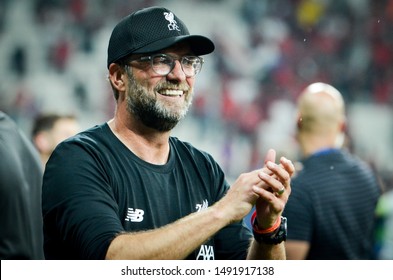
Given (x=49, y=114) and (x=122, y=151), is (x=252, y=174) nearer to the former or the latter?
(x=122, y=151)

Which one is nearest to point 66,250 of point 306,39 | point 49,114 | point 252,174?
point 252,174

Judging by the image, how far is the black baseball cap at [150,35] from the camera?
2.68 m

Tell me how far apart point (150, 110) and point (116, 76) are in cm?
23

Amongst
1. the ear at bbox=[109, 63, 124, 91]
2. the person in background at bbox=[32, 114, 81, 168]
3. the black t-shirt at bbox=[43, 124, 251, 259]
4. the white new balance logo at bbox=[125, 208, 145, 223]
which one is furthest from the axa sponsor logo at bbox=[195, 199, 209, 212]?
the person in background at bbox=[32, 114, 81, 168]

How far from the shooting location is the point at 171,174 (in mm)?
2705

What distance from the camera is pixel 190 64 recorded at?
2.72m

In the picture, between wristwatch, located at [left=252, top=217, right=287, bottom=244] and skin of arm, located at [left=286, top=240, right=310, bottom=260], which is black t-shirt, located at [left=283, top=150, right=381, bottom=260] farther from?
wristwatch, located at [left=252, top=217, right=287, bottom=244]

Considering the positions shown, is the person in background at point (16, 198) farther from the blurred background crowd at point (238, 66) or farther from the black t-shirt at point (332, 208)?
the blurred background crowd at point (238, 66)

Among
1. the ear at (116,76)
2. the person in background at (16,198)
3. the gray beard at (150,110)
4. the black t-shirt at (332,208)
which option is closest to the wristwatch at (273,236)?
the gray beard at (150,110)

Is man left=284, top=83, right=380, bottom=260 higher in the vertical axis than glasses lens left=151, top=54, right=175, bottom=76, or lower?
lower

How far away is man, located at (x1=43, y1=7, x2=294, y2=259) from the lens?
235 centimetres

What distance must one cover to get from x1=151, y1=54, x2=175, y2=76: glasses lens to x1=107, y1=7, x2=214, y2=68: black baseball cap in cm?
4

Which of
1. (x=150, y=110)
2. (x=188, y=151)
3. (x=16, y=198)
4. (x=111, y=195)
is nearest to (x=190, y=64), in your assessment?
(x=150, y=110)

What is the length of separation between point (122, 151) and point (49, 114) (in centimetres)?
352
